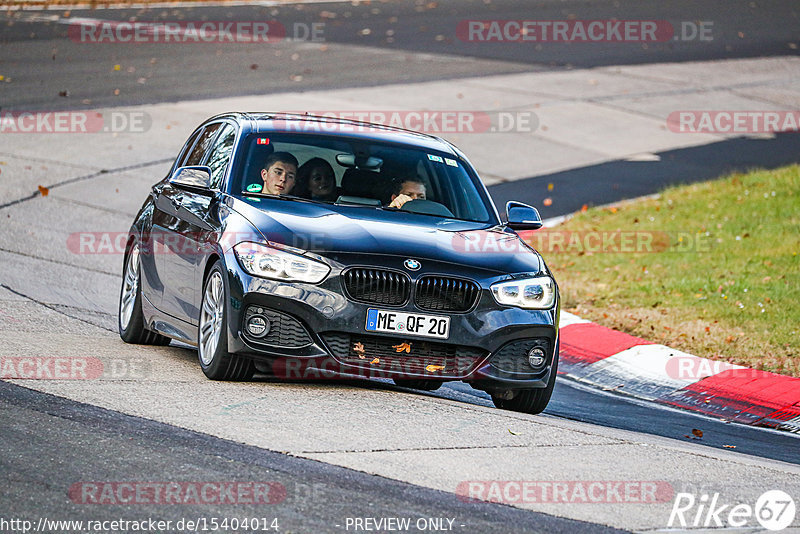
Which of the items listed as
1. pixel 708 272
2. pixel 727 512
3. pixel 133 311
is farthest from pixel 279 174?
pixel 708 272

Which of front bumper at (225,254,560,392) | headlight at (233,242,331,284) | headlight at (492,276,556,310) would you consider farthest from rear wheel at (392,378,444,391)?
headlight at (233,242,331,284)

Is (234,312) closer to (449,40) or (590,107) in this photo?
(590,107)

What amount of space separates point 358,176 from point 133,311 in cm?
203

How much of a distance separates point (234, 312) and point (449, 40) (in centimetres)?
2236

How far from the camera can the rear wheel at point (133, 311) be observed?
9352mm

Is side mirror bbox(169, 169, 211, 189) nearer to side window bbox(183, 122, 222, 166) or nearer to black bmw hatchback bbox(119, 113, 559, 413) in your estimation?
black bmw hatchback bbox(119, 113, 559, 413)

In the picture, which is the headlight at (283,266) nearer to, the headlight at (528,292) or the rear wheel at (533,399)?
the headlight at (528,292)

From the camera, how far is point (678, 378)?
33.5 ft

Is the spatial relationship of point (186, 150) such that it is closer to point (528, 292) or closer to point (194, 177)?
point (194, 177)

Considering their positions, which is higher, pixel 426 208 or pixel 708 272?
pixel 426 208

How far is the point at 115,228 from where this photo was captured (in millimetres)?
14539

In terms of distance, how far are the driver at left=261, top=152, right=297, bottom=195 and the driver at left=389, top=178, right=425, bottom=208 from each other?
0.67 meters

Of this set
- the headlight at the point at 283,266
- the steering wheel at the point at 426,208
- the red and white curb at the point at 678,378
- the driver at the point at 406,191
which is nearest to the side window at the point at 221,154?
the driver at the point at 406,191

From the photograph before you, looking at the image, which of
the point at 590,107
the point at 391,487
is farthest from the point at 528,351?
the point at 590,107
